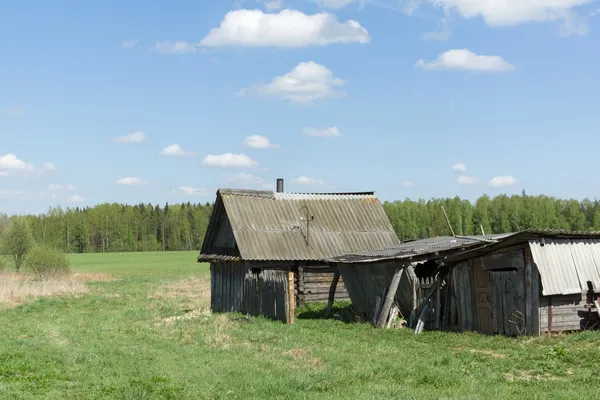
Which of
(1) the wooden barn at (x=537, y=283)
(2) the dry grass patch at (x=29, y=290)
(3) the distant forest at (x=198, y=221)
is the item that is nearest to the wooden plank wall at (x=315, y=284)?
(1) the wooden barn at (x=537, y=283)

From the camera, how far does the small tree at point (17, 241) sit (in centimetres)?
5825

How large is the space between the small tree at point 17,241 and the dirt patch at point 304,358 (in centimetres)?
4856

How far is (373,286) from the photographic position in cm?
2302

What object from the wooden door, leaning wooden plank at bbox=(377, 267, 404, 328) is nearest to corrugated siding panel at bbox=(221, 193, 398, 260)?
leaning wooden plank at bbox=(377, 267, 404, 328)

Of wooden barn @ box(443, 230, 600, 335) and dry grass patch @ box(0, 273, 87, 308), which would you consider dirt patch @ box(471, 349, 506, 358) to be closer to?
wooden barn @ box(443, 230, 600, 335)

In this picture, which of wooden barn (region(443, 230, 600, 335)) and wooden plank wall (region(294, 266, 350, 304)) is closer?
wooden barn (region(443, 230, 600, 335))

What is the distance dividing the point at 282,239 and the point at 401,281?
8500mm

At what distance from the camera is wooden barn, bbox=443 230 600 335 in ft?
57.2

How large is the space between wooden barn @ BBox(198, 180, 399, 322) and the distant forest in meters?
87.6

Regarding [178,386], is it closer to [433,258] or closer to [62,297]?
[433,258]

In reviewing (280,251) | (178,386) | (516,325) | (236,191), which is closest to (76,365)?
(178,386)

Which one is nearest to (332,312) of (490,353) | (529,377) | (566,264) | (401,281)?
(401,281)

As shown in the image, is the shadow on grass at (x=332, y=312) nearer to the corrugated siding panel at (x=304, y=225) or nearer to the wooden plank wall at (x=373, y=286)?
the wooden plank wall at (x=373, y=286)

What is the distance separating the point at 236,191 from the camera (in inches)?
1219
